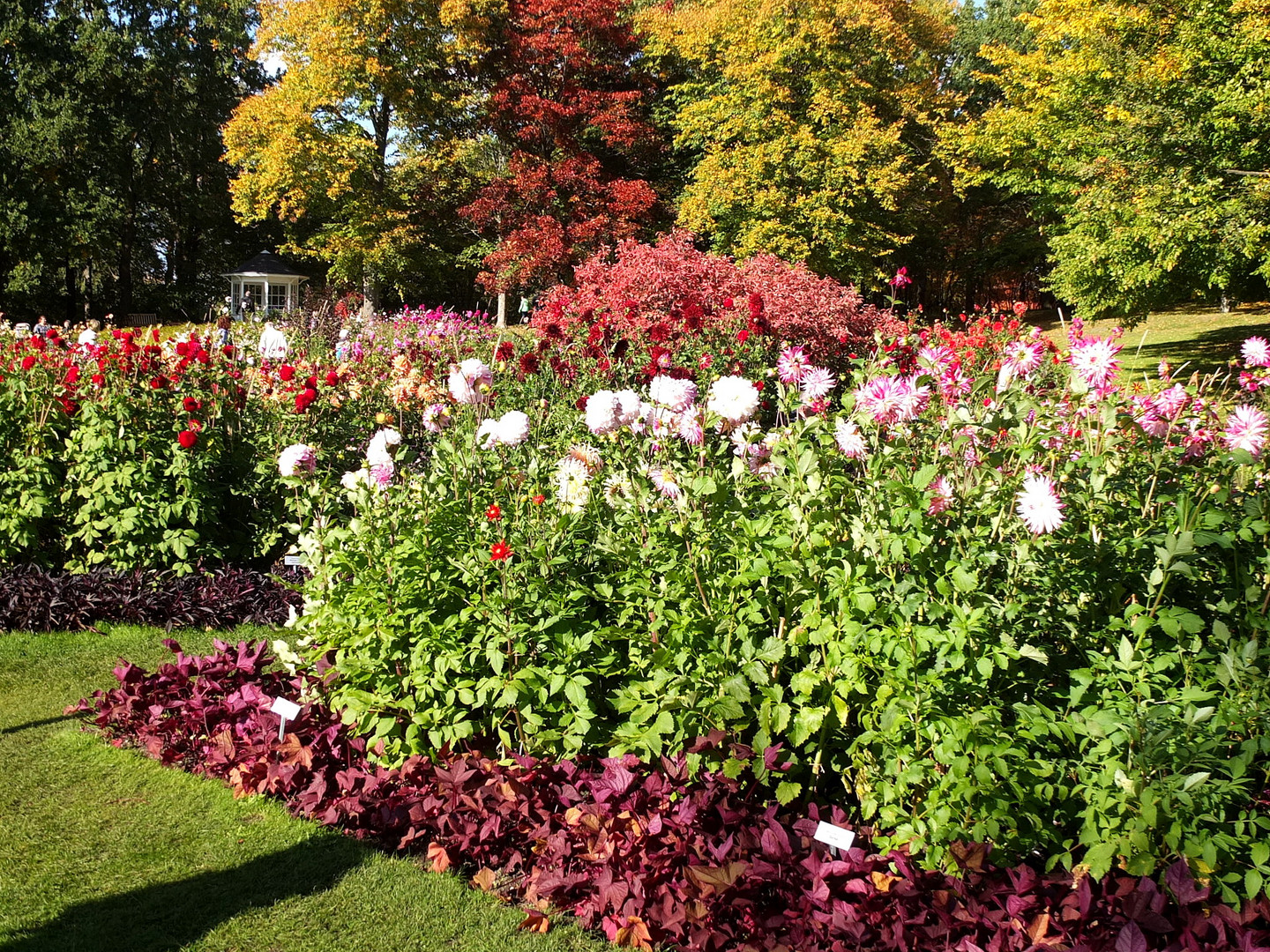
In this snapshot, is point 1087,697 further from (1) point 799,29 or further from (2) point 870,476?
(1) point 799,29

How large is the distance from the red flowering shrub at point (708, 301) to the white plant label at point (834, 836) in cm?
521

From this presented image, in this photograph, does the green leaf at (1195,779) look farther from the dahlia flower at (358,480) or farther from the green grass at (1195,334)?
the green grass at (1195,334)

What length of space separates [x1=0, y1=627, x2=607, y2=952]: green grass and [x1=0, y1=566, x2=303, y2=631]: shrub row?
1.29m

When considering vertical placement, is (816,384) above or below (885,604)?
above

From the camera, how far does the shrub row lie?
4.83 m

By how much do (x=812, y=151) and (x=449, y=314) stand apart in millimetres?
12632

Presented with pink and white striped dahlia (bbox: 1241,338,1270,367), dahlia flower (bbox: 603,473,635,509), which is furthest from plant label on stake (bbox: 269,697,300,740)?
pink and white striped dahlia (bbox: 1241,338,1270,367)

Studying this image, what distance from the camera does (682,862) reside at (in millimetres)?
2617

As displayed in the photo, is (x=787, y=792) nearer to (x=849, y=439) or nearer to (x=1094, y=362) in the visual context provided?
(x=849, y=439)

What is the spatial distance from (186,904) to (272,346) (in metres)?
6.37

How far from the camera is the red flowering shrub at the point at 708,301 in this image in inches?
315

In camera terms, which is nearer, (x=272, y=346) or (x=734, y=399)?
(x=734, y=399)

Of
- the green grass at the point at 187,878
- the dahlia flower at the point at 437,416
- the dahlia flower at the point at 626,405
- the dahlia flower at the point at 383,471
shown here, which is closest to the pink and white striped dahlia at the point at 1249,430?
the dahlia flower at the point at 626,405

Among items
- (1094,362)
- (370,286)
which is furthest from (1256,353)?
(370,286)
